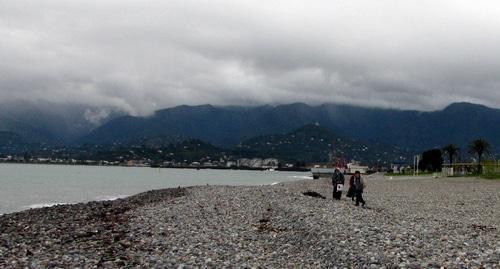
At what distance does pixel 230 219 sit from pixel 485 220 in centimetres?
1275

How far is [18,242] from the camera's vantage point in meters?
20.8

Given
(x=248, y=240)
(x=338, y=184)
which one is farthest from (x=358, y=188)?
(x=248, y=240)

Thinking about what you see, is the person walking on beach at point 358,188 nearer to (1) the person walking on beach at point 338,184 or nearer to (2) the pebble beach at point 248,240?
(1) the person walking on beach at point 338,184

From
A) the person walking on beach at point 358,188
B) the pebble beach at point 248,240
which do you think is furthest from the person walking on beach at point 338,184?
the pebble beach at point 248,240

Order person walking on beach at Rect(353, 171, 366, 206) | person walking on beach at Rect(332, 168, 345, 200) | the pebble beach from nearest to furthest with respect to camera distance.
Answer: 1. the pebble beach
2. person walking on beach at Rect(353, 171, 366, 206)
3. person walking on beach at Rect(332, 168, 345, 200)

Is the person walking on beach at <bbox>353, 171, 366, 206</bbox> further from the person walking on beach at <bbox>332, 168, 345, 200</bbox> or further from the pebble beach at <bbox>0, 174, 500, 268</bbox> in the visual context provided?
the pebble beach at <bbox>0, 174, 500, 268</bbox>

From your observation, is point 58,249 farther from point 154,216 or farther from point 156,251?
point 154,216

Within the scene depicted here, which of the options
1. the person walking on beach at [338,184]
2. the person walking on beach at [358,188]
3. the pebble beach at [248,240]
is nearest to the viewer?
the pebble beach at [248,240]

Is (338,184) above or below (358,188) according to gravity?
above

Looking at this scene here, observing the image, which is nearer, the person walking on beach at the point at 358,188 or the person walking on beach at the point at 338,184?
the person walking on beach at the point at 358,188

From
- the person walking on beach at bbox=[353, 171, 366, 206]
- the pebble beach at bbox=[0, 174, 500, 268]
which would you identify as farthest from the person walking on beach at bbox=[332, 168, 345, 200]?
A: the pebble beach at bbox=[0, 174, 500, 268]

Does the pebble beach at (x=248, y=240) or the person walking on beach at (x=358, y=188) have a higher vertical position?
the person walking on beach at (x=358, y=188)

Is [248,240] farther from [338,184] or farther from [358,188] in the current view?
[338,184]

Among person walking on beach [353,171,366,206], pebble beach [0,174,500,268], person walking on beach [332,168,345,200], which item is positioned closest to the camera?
pebble beach [0,174,500,268]
